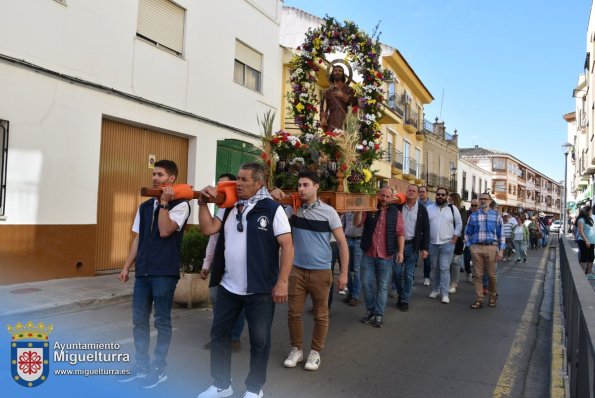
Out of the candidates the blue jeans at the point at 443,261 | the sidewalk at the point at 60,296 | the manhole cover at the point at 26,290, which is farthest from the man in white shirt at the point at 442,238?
the manhole cover at the point at 26,290

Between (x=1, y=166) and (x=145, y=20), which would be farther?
(x=145, y=20)

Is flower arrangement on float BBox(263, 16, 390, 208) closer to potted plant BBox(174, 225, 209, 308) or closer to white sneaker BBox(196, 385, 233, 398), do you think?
potted plant BBox(174, 225, 209, 308)

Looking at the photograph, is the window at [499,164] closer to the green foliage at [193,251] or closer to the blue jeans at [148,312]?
the green foliage at [193,251]

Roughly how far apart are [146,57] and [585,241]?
34.2 ft

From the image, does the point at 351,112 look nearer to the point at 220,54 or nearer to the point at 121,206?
the point at 121,206

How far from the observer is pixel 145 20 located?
10188 millimetres

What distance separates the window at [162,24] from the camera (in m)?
10.1

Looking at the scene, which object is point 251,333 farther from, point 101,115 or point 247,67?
point 247,67

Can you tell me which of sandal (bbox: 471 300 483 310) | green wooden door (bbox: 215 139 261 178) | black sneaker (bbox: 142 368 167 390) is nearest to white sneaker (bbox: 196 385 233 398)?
black sneaker (bbox: 142 368 167 390)

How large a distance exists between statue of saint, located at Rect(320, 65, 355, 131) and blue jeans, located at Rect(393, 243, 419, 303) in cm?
241

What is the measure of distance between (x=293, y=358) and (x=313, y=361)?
20 centimetres

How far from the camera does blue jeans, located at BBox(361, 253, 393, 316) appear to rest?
20.9ft

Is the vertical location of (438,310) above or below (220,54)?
below

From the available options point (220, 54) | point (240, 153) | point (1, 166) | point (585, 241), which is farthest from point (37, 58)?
point (585, 241)
